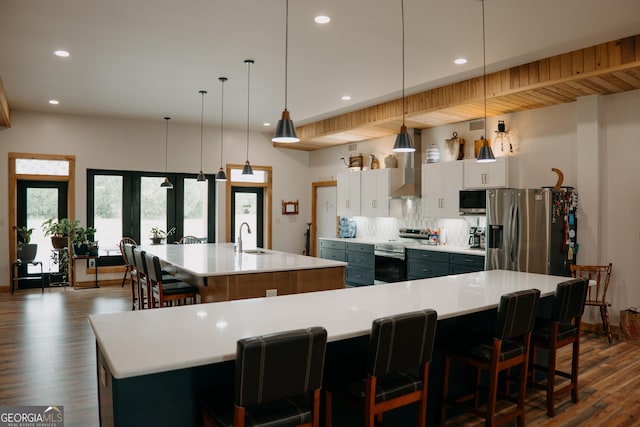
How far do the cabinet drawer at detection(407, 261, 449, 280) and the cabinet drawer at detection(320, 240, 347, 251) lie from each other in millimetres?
1665

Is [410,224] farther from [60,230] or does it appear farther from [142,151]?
[60,230]

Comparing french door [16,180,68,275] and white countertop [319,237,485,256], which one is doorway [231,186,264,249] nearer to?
white countertop [319,237,485,256]

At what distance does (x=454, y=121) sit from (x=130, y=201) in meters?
6.04

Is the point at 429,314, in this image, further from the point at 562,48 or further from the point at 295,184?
the point at 295,184

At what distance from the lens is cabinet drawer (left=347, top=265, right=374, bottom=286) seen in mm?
7828

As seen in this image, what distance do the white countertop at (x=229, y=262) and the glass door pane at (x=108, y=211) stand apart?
9.73 feet

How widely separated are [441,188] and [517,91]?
6.43 feet

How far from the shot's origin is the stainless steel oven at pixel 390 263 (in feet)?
23.7

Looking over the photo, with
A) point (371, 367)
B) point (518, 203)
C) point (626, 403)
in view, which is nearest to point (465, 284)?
point (626, 403)

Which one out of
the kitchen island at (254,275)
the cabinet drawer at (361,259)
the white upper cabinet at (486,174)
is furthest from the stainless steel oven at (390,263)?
the kitchen island at (254,275)

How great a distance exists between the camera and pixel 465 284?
356 centimetres

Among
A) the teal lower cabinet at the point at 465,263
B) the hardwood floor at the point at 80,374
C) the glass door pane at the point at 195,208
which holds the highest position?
the glass door pane at the point at 195,208

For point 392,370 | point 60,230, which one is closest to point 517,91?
point 392,370

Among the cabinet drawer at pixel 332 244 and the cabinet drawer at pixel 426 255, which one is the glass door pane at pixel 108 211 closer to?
the cabinet drawer at pixel 332 244
